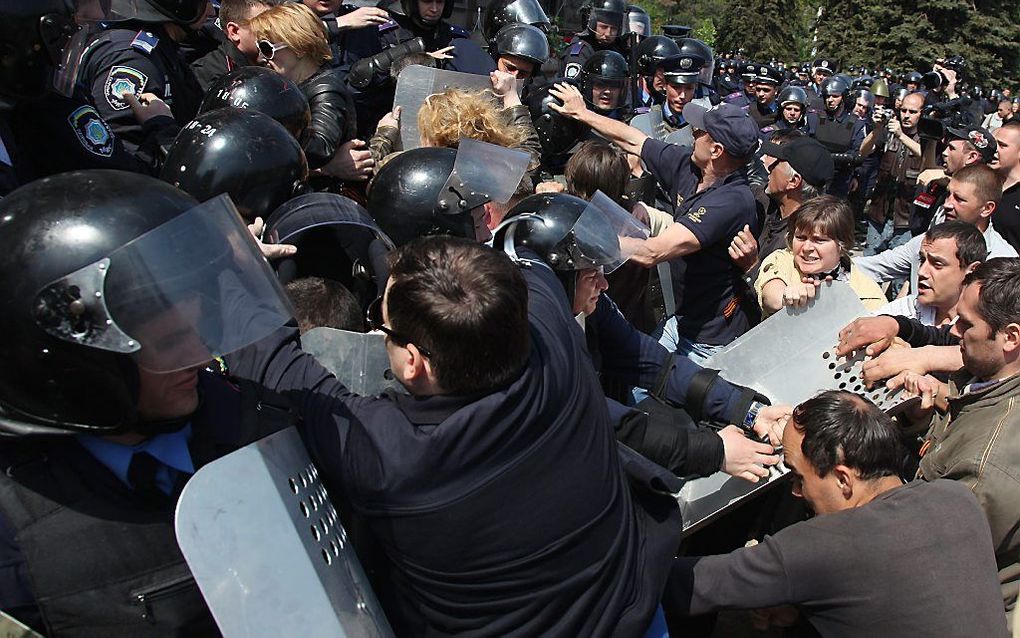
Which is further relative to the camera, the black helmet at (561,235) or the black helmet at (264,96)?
the black helmet at (264,96)

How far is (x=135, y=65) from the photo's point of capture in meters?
3.11

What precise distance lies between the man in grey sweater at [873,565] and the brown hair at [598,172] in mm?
1627

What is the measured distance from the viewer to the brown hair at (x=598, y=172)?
355cm

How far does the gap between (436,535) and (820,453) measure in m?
1.30

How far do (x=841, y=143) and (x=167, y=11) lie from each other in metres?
8.56

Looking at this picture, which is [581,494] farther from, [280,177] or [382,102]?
[382,102]

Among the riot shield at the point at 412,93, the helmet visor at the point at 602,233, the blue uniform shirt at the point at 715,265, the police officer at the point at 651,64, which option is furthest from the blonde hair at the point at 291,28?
the police officer at the point at 651,64

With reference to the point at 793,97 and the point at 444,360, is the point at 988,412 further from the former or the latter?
the point at 793,97

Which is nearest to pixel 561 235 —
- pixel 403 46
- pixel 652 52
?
pixel 403 46

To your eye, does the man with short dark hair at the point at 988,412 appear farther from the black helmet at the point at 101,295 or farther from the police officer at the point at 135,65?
the police officer at the point at 135,65

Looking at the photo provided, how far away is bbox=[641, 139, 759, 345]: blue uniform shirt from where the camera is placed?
375cm

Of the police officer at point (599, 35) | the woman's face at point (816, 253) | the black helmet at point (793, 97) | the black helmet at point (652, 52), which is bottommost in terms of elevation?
the black helmet at point (793, 97)

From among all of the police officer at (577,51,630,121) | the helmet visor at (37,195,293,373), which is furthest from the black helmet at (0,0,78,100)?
the police officer at (577,51,630,121)

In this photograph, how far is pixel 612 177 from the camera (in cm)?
355
